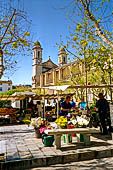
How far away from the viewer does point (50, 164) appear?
5160 mm

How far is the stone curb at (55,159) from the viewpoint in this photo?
15.8 feet

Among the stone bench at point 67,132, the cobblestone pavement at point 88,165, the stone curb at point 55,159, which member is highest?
the stone bench at point 67,132

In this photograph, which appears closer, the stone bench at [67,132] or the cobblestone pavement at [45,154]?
the cobblestone pavement at [45,154]

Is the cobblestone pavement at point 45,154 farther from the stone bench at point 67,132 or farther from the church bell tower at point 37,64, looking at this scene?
the church bell tower at point 37,64

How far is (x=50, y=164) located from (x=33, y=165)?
512mm

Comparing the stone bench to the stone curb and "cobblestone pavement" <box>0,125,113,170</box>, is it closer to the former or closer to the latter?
"cobblestone pavement" <box>0,125,113,170</box>

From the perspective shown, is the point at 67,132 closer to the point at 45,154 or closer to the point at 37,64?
the point at 45,154

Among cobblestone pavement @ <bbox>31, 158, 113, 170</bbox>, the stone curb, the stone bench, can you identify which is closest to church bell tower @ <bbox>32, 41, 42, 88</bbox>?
the stone bench

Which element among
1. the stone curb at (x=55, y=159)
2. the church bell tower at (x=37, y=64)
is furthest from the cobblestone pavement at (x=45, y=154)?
the church bell tower at (x=37, y=64)

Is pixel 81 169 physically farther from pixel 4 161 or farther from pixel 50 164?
pixel 4 161

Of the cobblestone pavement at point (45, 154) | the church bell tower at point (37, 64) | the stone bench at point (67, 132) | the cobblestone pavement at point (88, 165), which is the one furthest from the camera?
the church bell tower at point (37, 64)

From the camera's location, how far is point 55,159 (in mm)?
5207

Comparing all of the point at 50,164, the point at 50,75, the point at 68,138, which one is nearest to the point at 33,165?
the point at 50,164

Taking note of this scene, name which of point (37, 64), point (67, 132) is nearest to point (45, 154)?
point (67, 132)
